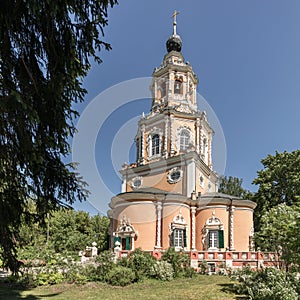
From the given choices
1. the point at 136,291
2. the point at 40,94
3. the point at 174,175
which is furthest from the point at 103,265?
the point at 174,175

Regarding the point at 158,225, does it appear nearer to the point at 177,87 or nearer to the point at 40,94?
the point at 177,87

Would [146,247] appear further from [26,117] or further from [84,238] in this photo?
[26,117]

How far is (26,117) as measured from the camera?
680cm

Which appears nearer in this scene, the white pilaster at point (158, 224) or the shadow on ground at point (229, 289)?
the shadow on ground at point (229, 289)

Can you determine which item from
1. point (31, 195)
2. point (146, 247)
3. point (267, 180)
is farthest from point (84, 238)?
point (31, 195)

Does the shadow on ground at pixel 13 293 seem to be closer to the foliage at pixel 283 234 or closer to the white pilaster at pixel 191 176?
the foliage at pixel 283 234

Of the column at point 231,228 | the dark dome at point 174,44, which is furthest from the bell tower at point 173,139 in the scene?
the column at point 231,228

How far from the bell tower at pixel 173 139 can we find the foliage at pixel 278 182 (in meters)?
4.72

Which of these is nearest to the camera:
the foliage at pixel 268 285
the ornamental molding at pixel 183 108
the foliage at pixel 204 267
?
the foliage at pixel 268 285

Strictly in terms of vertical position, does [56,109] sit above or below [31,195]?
above

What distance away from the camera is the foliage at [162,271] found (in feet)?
58.5

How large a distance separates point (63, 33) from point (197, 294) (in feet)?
36.3

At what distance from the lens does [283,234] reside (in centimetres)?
1434

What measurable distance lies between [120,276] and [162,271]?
236 cm
